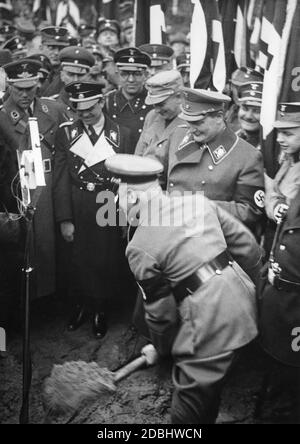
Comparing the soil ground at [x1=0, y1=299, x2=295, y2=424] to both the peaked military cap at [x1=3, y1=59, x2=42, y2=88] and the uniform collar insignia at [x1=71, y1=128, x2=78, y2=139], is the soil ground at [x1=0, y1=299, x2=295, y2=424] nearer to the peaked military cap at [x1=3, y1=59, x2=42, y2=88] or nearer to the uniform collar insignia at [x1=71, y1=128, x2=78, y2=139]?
the uniform collar insignia at [x1=71, y1=128, x2=78, y2=139]

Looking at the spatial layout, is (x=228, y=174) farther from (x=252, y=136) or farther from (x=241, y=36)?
(x=241, y=36)

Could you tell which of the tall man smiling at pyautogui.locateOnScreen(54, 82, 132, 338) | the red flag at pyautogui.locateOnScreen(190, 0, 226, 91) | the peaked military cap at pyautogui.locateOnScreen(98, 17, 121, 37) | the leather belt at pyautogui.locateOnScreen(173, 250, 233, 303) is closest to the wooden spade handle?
the leather belt at pyautogui.locateOnScreen(173, 250, 233, 303)

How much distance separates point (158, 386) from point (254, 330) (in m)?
1.41

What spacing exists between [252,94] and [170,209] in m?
2.38

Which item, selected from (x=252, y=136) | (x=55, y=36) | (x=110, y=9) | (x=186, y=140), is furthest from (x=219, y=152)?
(x=110, y=9)

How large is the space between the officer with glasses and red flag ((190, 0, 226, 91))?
0.75 meters

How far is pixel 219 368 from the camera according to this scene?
2.92 meters

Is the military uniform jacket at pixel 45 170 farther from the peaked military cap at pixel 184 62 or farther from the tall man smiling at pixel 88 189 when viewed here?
the peaked military cap at pixel 184 62

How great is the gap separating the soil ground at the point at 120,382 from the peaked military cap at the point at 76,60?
3070 millimetres

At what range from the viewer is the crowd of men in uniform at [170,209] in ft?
9.57

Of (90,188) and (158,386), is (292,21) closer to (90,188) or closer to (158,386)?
(90,188)

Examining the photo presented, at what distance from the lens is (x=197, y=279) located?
2.94 meters

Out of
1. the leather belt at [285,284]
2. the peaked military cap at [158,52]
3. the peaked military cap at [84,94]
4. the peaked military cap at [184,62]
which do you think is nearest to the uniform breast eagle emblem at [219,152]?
the leather belt at [285,284]

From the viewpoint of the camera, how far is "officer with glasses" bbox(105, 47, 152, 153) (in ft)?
18.5
